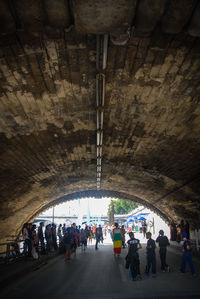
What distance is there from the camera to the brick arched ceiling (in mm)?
4500

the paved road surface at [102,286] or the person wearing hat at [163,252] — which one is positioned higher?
the person wearing hat at [163,252]

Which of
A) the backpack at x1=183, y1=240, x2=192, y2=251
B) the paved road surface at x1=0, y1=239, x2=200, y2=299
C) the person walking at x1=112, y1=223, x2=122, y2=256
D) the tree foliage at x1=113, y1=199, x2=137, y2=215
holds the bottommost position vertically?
the paved road surface at x1=0, y1=239, x2=200, y2=299

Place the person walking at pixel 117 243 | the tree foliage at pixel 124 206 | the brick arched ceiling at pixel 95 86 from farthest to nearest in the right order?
the tree foliage at pixel 124 206
the person walking at pixel 117 243
the brick arched ceiling at pixel 95 86

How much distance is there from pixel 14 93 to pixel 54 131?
8.35 ft

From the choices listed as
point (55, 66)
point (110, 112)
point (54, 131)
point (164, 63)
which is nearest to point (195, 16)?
point (164, 63)

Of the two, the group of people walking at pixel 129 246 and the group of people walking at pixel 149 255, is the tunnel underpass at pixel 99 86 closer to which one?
the group of people walking at pixel 129 246

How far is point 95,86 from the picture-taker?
6.77 metres

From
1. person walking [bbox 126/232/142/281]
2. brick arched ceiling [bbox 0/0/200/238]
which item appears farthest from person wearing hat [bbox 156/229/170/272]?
brick arched ceiling [bbox 0/0/200/238]

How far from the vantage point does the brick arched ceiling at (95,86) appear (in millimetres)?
4500

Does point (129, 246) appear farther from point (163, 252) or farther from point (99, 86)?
point (99, 86)

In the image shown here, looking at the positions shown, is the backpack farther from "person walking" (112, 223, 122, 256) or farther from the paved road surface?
"person walking" (112, 223, 122, 256)

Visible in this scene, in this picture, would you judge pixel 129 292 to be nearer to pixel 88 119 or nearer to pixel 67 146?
pixel 88 119

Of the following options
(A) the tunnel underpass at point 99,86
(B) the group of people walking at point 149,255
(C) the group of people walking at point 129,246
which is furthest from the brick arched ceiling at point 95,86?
(B) the group of people walking at point 149,255

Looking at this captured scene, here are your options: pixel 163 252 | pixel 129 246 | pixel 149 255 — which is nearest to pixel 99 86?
pixel 129 246
